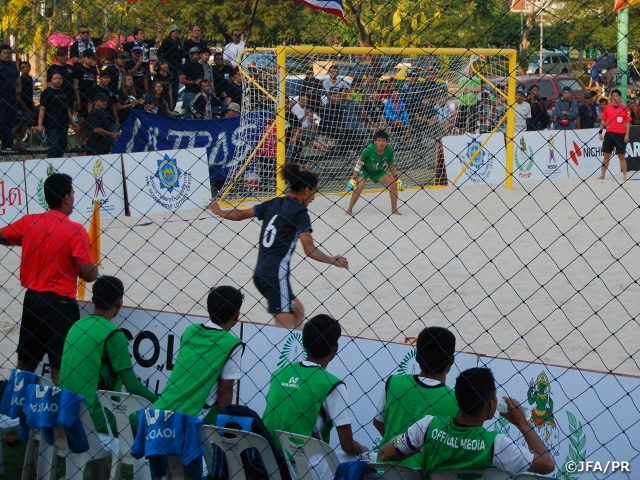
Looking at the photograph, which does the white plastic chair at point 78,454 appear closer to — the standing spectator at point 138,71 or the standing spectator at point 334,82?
the standing spectator at point 138,71

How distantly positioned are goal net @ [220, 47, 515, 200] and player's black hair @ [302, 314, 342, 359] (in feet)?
22.8

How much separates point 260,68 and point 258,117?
68 centimetres

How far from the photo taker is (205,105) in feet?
39.4

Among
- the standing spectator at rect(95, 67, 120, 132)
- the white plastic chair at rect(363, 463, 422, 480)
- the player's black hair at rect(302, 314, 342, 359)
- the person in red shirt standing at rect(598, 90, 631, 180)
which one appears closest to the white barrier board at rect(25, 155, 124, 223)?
the standing spectator at rect(95, 67, 120, 132)

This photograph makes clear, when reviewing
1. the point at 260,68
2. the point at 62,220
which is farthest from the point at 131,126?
the point at 62,220

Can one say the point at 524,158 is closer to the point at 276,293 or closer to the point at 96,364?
the point at 276,293

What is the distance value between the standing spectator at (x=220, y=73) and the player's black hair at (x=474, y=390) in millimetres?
9670

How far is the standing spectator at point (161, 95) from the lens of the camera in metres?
10.8

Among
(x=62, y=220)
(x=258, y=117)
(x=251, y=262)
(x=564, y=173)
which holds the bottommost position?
(x=564, y=173)

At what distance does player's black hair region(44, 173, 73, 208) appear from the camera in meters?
4.34

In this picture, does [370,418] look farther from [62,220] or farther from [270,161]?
[270,161]

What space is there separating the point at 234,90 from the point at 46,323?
8.28m

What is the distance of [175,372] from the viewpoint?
135 inches

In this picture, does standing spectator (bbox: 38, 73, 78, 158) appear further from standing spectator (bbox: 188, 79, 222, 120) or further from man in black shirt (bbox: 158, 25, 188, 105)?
standing spectator (bbox: 188, 79, 222, 120)
